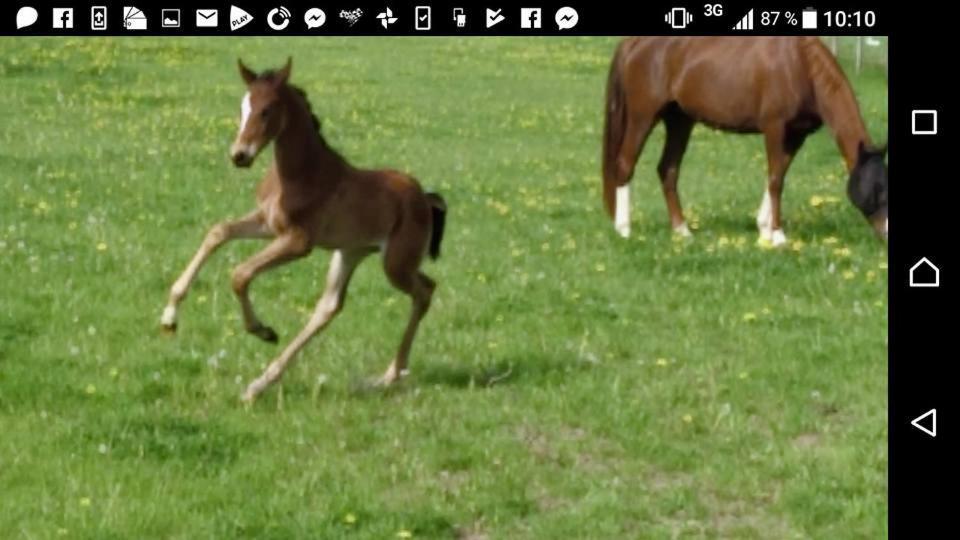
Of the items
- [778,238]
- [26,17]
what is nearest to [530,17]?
[26,17]

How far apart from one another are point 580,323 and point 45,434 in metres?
4.69

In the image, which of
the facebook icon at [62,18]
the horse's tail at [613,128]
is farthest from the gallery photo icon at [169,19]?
the horse's tail at [613,128]

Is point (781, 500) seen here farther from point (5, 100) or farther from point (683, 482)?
point (5, 100)

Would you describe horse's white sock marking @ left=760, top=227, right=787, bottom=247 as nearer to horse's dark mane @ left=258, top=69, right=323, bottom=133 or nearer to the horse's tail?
the horse's tail

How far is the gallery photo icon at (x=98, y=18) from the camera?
1195cm

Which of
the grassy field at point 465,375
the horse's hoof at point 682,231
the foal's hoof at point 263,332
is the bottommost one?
the grassy field at point 465,375

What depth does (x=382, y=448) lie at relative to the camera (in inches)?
373

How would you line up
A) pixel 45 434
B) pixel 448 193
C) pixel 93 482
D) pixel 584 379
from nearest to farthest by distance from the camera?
pixel 93 482
pixel 45 434
pixel 584 379
pixel 448 193

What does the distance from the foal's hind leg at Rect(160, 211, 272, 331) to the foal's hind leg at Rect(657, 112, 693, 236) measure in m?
7.54

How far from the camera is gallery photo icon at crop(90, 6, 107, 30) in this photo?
1195 centimetres

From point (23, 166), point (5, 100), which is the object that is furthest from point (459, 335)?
point (5, 100)
